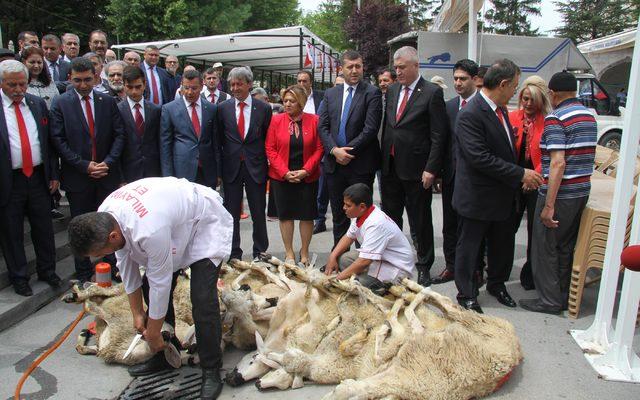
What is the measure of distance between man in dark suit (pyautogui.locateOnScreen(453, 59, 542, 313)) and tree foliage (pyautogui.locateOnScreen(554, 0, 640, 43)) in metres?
38.3

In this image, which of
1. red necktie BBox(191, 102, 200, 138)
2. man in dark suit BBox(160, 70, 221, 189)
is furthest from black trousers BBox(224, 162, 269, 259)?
red necktie BBox(191, 102, 200, 138)

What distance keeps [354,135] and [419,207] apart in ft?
3.35

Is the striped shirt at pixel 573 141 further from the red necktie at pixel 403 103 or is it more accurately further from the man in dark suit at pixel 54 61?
the man in dark suit at pixel 54 61

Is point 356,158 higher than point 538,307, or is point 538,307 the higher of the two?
point 356,158

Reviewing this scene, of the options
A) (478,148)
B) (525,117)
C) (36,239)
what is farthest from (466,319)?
(36,239)

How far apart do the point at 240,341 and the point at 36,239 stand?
244 cm

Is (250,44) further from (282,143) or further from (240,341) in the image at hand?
(240,341)

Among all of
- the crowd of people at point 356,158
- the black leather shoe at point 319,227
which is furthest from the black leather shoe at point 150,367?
the black leather shoe at point 319,227

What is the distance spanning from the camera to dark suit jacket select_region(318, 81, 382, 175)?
5.20 m

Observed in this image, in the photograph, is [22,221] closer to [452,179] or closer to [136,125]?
[136,125]

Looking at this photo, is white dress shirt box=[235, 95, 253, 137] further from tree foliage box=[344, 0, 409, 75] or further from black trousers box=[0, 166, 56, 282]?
tree foliage box=[344, 0, 409, 75]

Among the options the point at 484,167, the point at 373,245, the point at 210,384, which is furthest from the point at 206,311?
the point at 484,167

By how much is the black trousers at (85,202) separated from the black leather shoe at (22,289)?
0.50 meters

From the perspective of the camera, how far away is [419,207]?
199 inches
